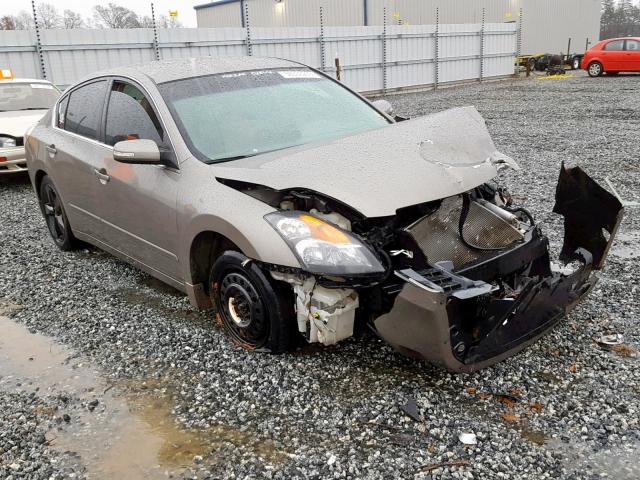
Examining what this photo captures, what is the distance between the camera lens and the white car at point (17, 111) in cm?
852

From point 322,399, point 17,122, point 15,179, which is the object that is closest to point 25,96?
point 17,122

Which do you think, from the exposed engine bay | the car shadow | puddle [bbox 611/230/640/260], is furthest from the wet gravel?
the car shadow

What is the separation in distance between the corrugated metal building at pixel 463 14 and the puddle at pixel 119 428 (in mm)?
31978

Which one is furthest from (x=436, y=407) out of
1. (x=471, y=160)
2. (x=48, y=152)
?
(x=48, y=152)

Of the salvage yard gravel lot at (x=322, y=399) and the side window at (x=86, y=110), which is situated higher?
the side window at (x=86, y=110)

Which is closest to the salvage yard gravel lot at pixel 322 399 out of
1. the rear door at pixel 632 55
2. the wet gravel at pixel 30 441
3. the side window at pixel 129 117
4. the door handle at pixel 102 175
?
the wet gravel at pixel 30 441

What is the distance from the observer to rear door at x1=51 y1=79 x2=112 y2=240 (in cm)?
459

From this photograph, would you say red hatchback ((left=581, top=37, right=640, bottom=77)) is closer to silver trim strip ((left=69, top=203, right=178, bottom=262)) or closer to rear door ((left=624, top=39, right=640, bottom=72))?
rear door ((left=624, top=39, right=640, bottom=72))

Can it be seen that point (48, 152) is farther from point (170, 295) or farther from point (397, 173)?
point (397, 173)

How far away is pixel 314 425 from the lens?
289 cm

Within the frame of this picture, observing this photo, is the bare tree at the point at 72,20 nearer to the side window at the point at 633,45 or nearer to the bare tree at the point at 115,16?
the bare tree at the point at 115,16

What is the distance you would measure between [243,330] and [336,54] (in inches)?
689

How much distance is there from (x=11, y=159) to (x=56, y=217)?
3485 mm

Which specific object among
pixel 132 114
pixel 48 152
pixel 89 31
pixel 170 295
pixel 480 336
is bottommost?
pixel 170 295
